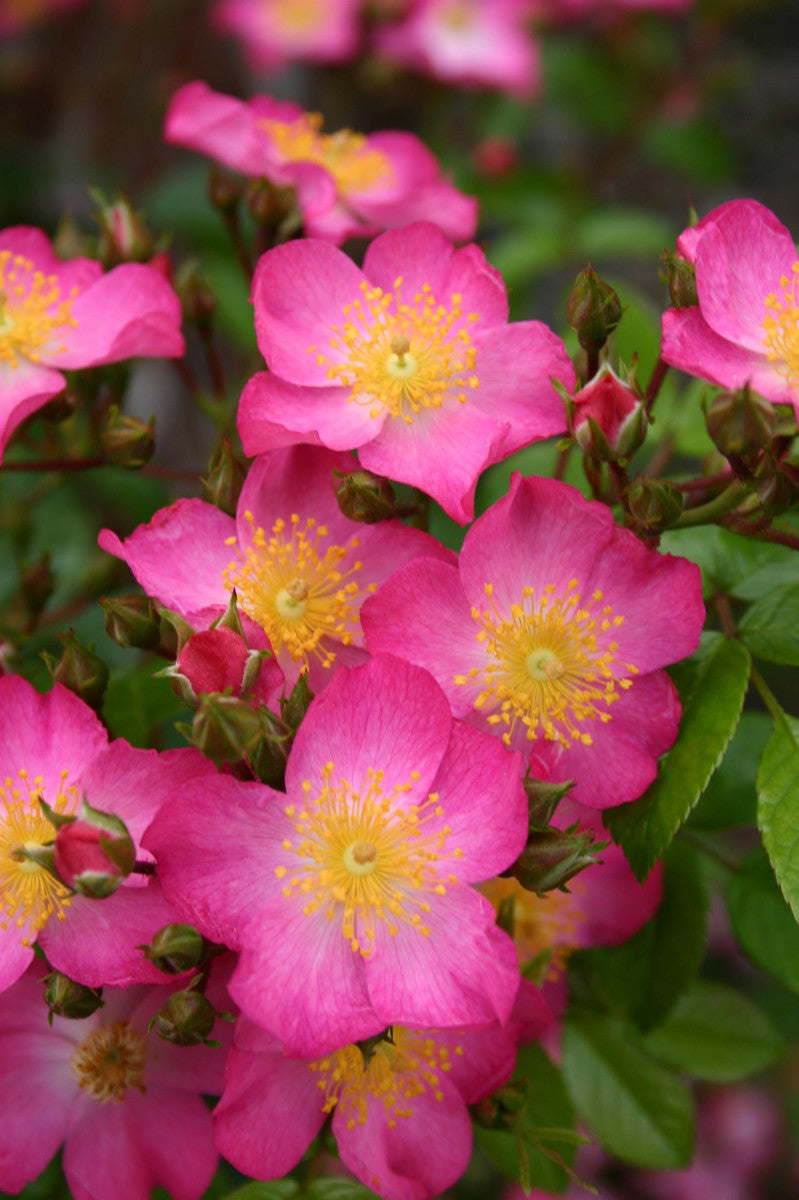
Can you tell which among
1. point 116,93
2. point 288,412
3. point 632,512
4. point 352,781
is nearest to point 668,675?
point 632,512

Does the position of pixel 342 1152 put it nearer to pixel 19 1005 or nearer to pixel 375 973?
pixel 375 973

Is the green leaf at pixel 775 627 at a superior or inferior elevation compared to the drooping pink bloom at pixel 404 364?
inferior

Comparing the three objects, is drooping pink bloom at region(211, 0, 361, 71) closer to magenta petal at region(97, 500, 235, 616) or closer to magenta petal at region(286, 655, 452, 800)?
magenta petal at region(97, 500, 235, 616)

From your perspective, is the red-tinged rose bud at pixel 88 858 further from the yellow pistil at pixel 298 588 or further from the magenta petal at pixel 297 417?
the magenta petal at pixel 297 417

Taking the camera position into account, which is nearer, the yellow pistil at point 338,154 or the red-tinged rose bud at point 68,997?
the red-tinged rose bud at point 68,997

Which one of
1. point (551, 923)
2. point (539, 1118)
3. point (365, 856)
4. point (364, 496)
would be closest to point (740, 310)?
point (364, 496)

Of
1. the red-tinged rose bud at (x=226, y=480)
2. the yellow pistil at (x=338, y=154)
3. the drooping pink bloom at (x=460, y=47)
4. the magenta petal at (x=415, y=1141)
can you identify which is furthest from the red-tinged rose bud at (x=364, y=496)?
the drooping pink bloom at (x=460, y=47)

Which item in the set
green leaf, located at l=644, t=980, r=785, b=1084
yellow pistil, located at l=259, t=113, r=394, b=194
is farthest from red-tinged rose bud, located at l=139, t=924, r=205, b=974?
yellow pistil, located at l=259, t=113, r=394, b=194
